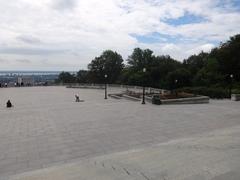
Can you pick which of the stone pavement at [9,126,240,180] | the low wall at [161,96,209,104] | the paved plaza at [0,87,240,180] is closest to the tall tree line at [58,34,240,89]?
the low wall at [161,96,209,104]

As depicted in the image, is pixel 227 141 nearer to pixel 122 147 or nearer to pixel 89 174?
pixel 122 147

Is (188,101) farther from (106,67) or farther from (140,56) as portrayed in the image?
(140,56)

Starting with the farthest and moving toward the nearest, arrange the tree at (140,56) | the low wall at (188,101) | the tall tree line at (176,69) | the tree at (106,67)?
the tree at (140,56) < the tree at (106,67) < the tall tree line at (176,69) < the low wall at (188,101)

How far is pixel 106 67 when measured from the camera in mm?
73500

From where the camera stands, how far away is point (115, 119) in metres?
16.2

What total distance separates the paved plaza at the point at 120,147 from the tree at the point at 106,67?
2096 inches

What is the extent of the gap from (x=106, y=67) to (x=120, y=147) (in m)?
63.7

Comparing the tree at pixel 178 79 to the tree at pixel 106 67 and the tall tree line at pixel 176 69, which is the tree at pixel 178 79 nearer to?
the tall tree line at pixel 176 69

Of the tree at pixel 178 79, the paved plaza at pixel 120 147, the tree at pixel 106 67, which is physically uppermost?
the tree at pixel 106 67

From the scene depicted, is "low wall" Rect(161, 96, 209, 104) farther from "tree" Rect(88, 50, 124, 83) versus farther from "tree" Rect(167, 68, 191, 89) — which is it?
"tree" Rect(88, 50, 124, 83)

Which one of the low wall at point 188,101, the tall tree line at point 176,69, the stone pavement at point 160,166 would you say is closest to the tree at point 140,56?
the tall tree line at point 176,69

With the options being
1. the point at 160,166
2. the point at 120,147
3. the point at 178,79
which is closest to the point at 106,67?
the point at 178,79

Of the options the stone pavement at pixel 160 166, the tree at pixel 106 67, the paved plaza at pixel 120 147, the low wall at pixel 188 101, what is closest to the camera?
the stone pavement at pixel 160 166

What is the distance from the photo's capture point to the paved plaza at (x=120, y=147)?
6.82 meters
